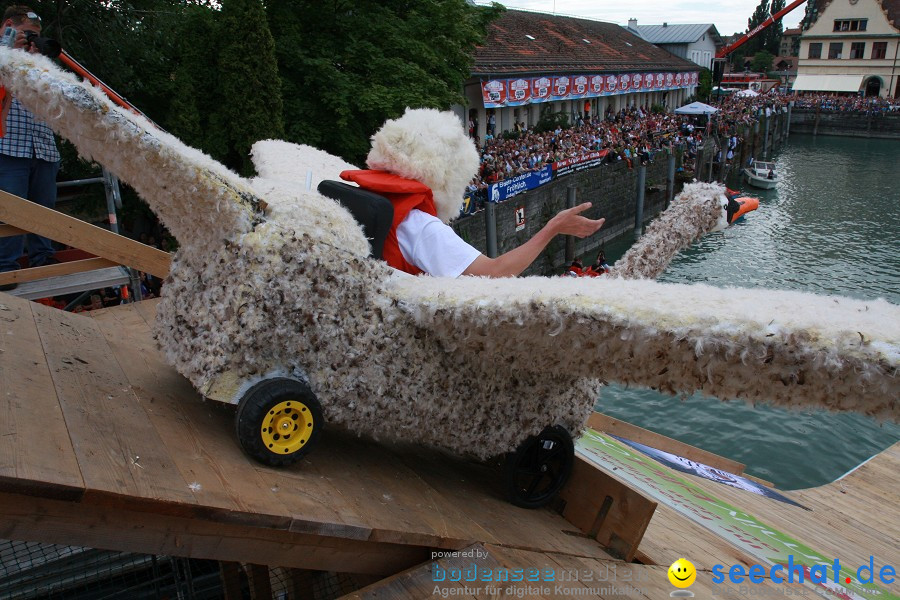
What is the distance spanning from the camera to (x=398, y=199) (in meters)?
3.23

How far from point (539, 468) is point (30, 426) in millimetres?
2265

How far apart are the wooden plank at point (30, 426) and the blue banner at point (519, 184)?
15.1m

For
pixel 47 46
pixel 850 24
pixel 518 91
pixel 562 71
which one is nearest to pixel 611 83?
pixel 562 71

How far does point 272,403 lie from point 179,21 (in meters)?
11.5

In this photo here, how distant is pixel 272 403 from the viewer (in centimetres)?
262

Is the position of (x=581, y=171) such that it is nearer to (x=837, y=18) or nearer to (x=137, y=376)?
(x=137, y=376)

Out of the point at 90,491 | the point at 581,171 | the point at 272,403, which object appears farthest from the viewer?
the point at 581,171

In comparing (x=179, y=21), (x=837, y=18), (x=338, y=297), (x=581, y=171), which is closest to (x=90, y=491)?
(x=338, y=297)

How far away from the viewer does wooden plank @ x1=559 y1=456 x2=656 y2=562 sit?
319cm

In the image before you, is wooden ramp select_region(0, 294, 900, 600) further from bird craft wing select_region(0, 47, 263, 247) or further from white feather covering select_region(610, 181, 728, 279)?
white feather covering select_region(610, 181, 728, 279)

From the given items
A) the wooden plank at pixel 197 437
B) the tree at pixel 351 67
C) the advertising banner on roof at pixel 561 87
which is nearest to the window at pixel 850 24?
the advertising banner on roof at pixel 561 87

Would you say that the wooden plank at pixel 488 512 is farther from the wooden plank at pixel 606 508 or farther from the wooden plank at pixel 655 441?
the wooden plank at pixel 655 441

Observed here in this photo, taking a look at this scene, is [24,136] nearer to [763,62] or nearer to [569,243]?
[569,243]

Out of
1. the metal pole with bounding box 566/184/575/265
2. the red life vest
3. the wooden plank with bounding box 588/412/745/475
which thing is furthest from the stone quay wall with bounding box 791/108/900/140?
the red life vest
